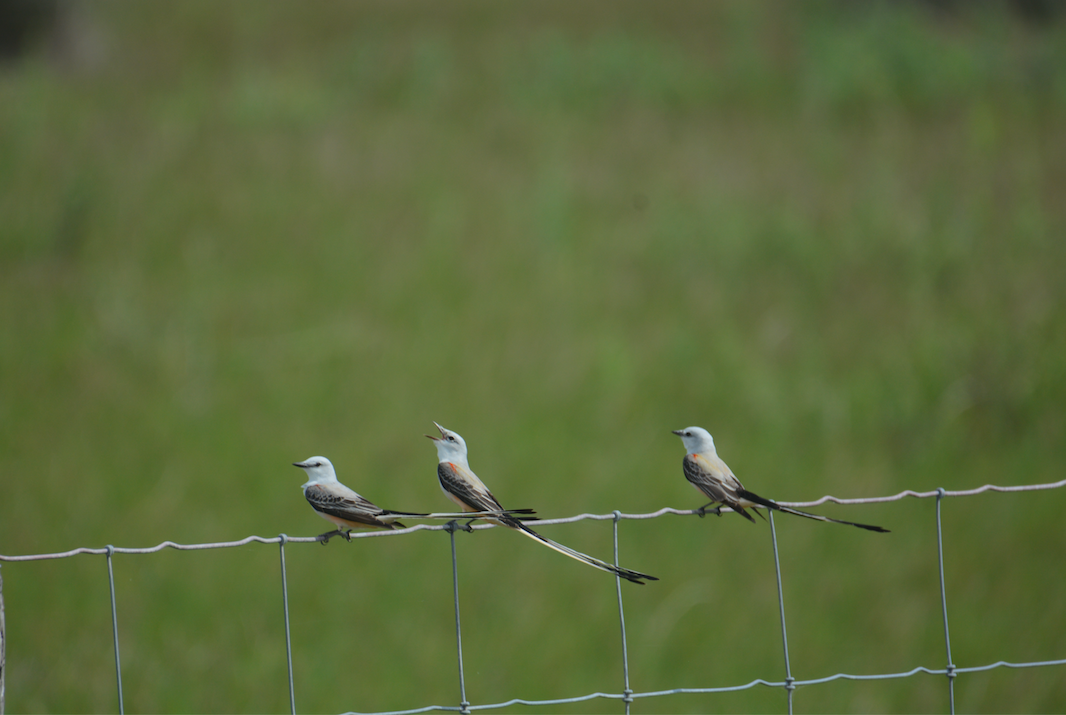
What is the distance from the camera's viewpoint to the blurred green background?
16.3ft

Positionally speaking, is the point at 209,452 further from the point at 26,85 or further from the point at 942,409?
the point at 26,85

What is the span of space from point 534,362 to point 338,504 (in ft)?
17.1

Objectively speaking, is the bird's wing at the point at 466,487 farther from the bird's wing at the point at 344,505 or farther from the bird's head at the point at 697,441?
the bird's head at the point at 697,441

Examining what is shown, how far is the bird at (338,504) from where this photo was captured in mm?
1959

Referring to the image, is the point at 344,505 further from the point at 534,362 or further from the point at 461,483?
the point at 534,362

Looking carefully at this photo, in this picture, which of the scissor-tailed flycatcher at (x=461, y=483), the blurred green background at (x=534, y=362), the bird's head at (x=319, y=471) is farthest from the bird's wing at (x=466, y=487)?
the blurred green background at (x=534, y=362)

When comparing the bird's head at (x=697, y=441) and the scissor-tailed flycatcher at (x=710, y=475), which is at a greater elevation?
the bird's head at (x=697, y=441)

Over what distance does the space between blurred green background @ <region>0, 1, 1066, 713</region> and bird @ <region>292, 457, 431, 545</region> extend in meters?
2.97

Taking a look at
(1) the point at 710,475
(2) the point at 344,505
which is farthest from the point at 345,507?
(1) the point at 710,475

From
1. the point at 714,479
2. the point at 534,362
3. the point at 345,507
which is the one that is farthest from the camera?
the point at 534,362

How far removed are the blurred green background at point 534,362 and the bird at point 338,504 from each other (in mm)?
2971

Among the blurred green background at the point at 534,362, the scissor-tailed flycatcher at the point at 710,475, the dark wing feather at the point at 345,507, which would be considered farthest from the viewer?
the blurred green background at the point at 534,362

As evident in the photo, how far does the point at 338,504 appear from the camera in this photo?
6.49ft

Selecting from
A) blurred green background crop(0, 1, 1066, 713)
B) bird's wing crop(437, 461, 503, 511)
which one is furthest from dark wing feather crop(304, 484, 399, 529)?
blurred green background crop(0, 1, 1066, 713)
